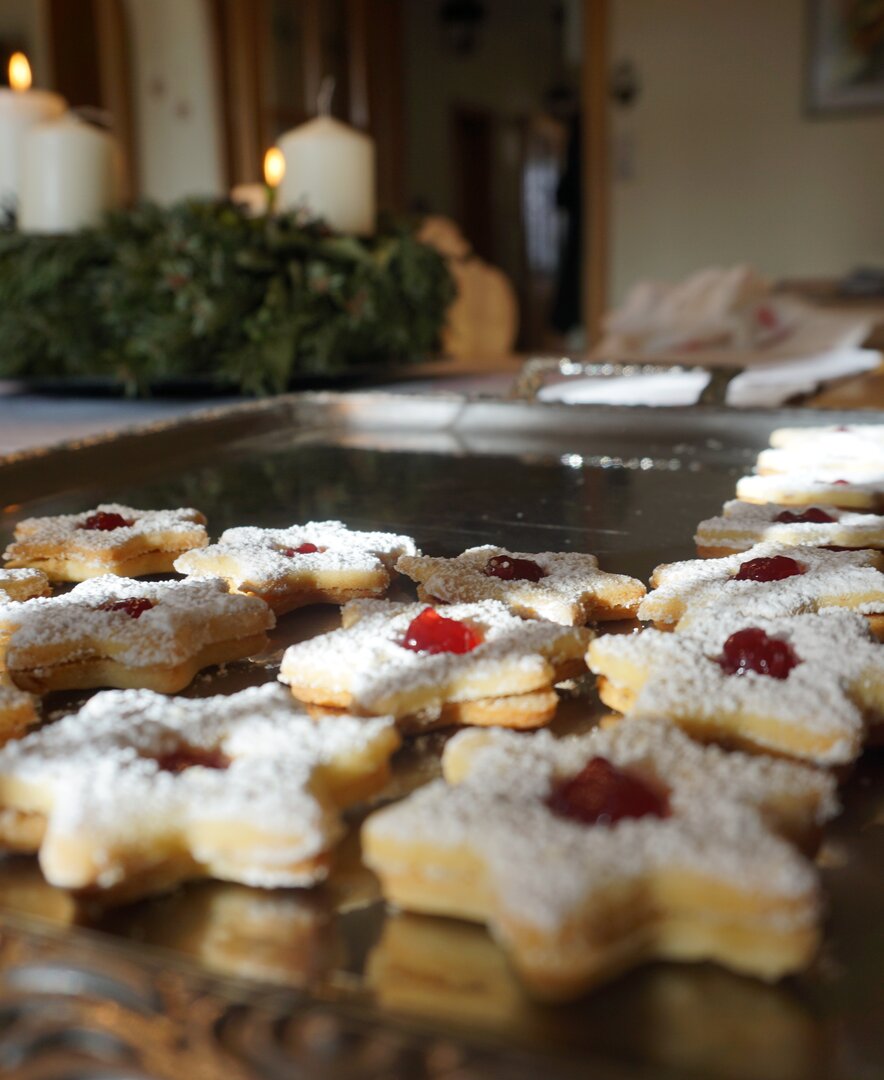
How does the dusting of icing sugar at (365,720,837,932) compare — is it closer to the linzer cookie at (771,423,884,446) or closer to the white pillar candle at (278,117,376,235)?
the linzer cookie at (771,423,884,446)

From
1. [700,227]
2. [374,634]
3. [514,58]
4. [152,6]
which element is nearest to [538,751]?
[374,634]

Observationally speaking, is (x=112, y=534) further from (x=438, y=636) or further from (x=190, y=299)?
(x=190, y=299)

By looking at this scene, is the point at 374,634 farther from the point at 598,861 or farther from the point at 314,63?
the point at 314,63

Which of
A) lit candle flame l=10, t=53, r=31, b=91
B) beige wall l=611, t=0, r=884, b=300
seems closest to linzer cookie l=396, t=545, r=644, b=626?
lit candle flame l=10, t=53, r=31, b=91

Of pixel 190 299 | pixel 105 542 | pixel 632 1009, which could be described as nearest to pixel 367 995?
pixel 632 1009

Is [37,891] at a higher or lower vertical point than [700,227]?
lower
